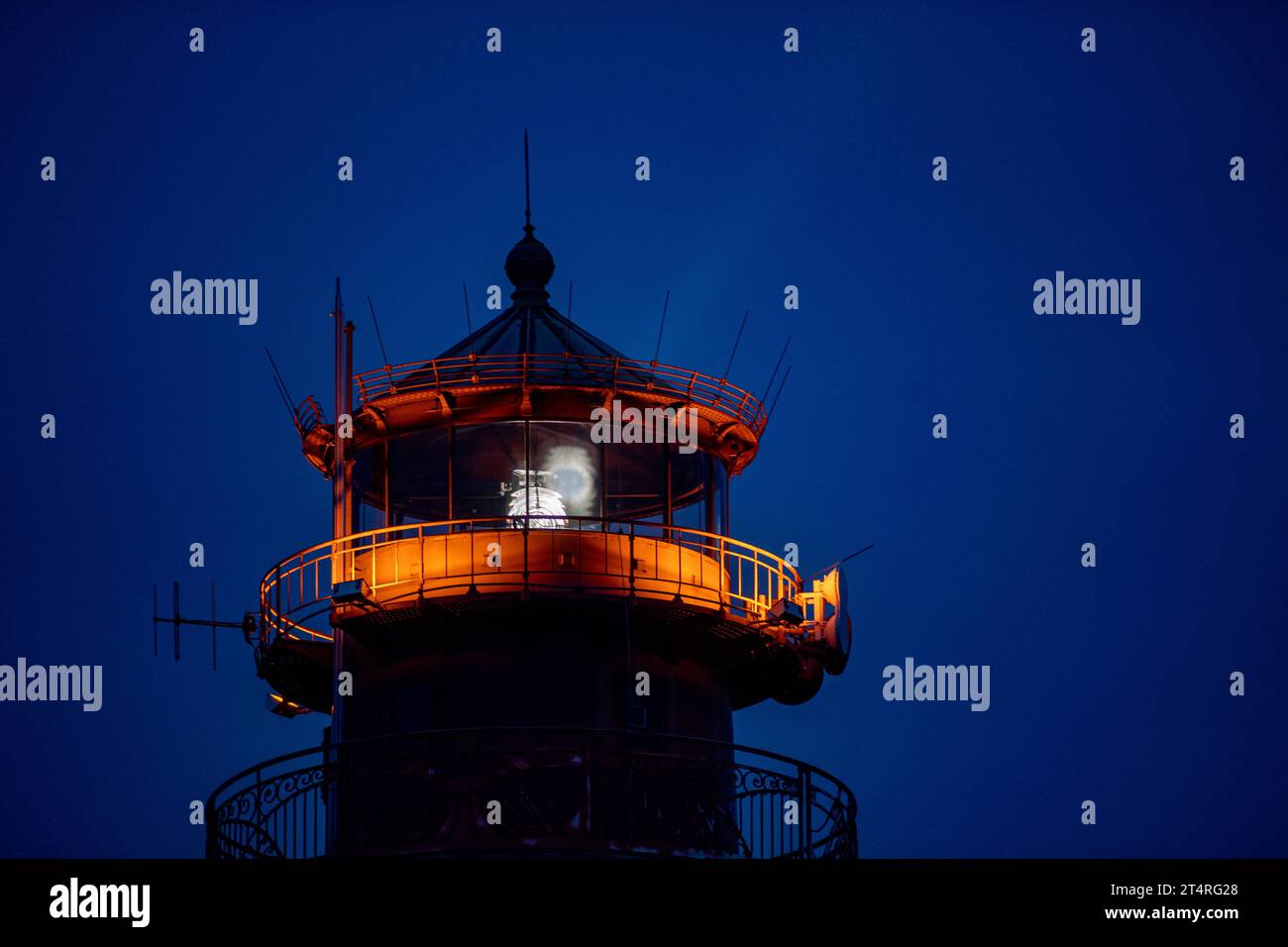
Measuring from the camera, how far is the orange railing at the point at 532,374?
40.6 metres

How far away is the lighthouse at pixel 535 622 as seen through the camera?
123 ft

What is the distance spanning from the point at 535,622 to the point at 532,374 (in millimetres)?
3516

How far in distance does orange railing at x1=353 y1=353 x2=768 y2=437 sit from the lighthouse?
37 millimetres

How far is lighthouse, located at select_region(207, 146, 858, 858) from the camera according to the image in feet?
123

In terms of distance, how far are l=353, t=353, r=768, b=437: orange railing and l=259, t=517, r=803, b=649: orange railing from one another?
2.02 meters

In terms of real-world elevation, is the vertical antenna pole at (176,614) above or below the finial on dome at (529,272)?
below

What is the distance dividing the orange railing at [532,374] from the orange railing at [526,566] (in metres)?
2.02

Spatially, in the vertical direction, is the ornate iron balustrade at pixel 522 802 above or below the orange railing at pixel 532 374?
below

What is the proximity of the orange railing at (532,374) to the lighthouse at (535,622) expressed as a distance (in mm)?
37

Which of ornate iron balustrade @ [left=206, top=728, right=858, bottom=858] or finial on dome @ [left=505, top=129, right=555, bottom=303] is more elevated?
finial on dome @ [left=505, top=129, right=555, bottom=303]
